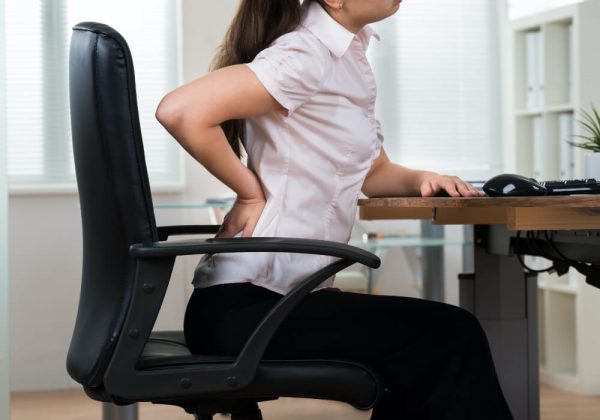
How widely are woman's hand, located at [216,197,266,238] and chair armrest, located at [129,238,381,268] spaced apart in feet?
0.68

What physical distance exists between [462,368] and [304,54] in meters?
0.54

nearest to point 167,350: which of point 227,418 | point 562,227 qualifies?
point 562,227

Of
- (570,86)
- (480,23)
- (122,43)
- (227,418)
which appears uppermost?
(480,23)

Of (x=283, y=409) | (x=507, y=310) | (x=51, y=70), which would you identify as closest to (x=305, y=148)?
(x=507, y=310)

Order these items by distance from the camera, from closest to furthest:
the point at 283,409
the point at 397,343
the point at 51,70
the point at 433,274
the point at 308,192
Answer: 1. the point at 397,343
2. the point at 308,192
3. the point at 283,409
4. the point at 433,274
5. the point at 51,70

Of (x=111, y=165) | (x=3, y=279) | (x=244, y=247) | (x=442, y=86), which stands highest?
(x=442, y=86)

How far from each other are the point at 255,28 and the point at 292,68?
0.58ft

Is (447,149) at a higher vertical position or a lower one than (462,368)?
higher

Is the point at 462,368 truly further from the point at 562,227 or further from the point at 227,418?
the point at 227,418

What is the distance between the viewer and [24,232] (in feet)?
13.0

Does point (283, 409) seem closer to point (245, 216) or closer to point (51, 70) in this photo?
point (51, 70)

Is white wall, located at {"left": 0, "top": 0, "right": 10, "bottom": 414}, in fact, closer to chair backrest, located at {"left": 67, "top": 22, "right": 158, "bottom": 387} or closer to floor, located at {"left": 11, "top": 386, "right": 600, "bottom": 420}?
chair backrest, located at {"left": 67, "top": 22, "right": 158, "bottom": 387}

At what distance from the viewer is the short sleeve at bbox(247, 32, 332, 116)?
1439 millimetres

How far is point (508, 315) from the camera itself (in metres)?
2.26
